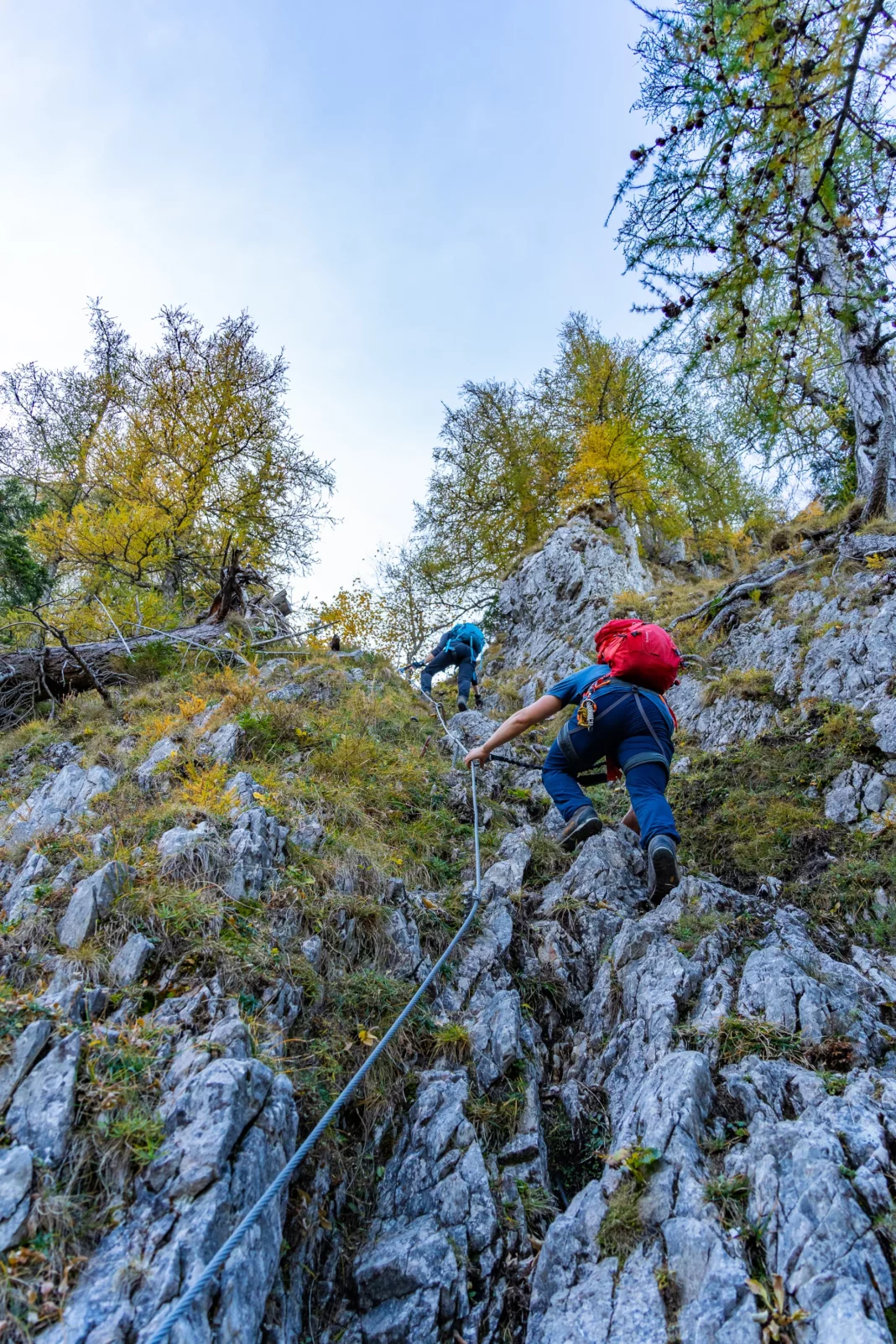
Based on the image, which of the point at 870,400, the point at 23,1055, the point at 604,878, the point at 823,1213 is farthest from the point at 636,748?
the point at 870,400

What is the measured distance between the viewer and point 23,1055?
2689 millimetres

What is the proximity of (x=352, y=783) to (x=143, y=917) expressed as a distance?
8.15 feet

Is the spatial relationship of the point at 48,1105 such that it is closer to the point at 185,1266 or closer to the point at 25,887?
the point at 185,1266

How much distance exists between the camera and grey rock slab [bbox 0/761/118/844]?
497 centimetres

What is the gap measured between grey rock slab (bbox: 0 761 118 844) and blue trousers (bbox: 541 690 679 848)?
4.08 metres

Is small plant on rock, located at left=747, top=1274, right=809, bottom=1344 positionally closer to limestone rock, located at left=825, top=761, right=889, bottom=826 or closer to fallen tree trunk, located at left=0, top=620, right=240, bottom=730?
limestone rock, located at left=825, top=761, right=889, bottom=826

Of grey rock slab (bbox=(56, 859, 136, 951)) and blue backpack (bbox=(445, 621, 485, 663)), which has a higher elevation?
blue backpack (bbox=(445, 621, 485, 663))

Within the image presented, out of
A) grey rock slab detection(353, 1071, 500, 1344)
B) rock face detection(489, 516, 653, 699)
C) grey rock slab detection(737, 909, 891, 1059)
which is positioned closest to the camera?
grey rock slab detection(353, 1071, 500, 1344)

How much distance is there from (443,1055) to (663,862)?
1.90 metres

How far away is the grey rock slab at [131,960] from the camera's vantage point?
3240 millimetres

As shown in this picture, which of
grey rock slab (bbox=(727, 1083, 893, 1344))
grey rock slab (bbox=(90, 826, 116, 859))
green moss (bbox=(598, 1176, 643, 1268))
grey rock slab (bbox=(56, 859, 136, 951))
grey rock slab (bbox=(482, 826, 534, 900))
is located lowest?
green moss (bbox=(598, 1176, 643, 1268))

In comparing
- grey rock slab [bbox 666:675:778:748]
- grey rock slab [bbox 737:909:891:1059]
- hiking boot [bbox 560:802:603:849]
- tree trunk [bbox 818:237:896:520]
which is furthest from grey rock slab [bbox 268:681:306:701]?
tree trunk [bbox 818:237:896:520]

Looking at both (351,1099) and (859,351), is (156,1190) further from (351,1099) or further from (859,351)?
(859,351)

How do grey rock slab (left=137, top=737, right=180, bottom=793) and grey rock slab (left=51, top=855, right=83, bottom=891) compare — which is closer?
grey rock slab (left=51, top=855, right=83, bottom=891)
